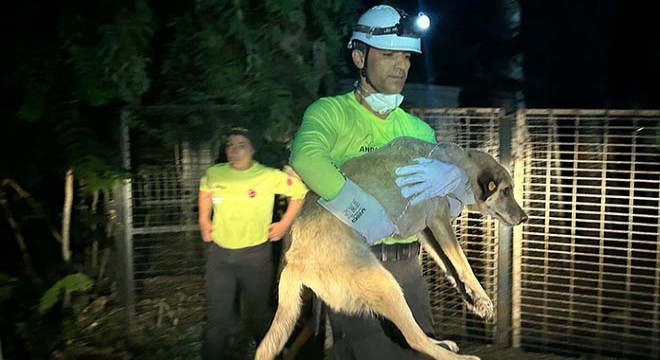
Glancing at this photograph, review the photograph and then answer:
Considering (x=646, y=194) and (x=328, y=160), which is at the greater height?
(x=328, y=160)

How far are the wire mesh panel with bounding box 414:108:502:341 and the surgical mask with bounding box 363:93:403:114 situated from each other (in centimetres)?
Answer: 222

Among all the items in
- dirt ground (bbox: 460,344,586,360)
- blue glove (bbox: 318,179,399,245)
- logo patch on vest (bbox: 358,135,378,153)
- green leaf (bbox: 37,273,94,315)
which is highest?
logo patch on vest (bbox: 358,135,378,153)

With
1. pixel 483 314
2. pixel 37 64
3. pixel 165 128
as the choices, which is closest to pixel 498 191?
pixel 483 314

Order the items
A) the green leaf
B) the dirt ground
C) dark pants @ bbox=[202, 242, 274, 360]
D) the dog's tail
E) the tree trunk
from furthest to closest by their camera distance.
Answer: the tree trunk < the green leaf < the dirt ground < dark pants @ bbox=[202, 242, 274, 360] < the dog's tail

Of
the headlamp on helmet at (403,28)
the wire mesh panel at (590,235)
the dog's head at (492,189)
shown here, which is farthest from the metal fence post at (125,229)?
the dog's head at (492,189)

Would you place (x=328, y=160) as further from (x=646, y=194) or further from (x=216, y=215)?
(x=646, y=194)

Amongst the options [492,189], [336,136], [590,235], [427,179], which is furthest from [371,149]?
[590,235]

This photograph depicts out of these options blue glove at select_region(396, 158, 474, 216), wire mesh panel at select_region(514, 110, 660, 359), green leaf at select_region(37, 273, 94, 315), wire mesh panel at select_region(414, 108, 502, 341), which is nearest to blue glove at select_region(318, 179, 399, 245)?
blue glove at select_region(396, 158, 474, 216)

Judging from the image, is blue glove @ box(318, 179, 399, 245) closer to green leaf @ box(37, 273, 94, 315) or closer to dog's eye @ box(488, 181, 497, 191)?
dog's eye @ box(488, 181, 497, 191)

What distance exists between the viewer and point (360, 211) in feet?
9.01

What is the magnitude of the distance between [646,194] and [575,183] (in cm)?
50

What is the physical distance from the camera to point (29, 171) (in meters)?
5.73

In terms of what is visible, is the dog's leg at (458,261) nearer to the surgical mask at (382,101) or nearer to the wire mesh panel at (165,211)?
the surgical mask at (382,101)

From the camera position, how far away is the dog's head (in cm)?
295
